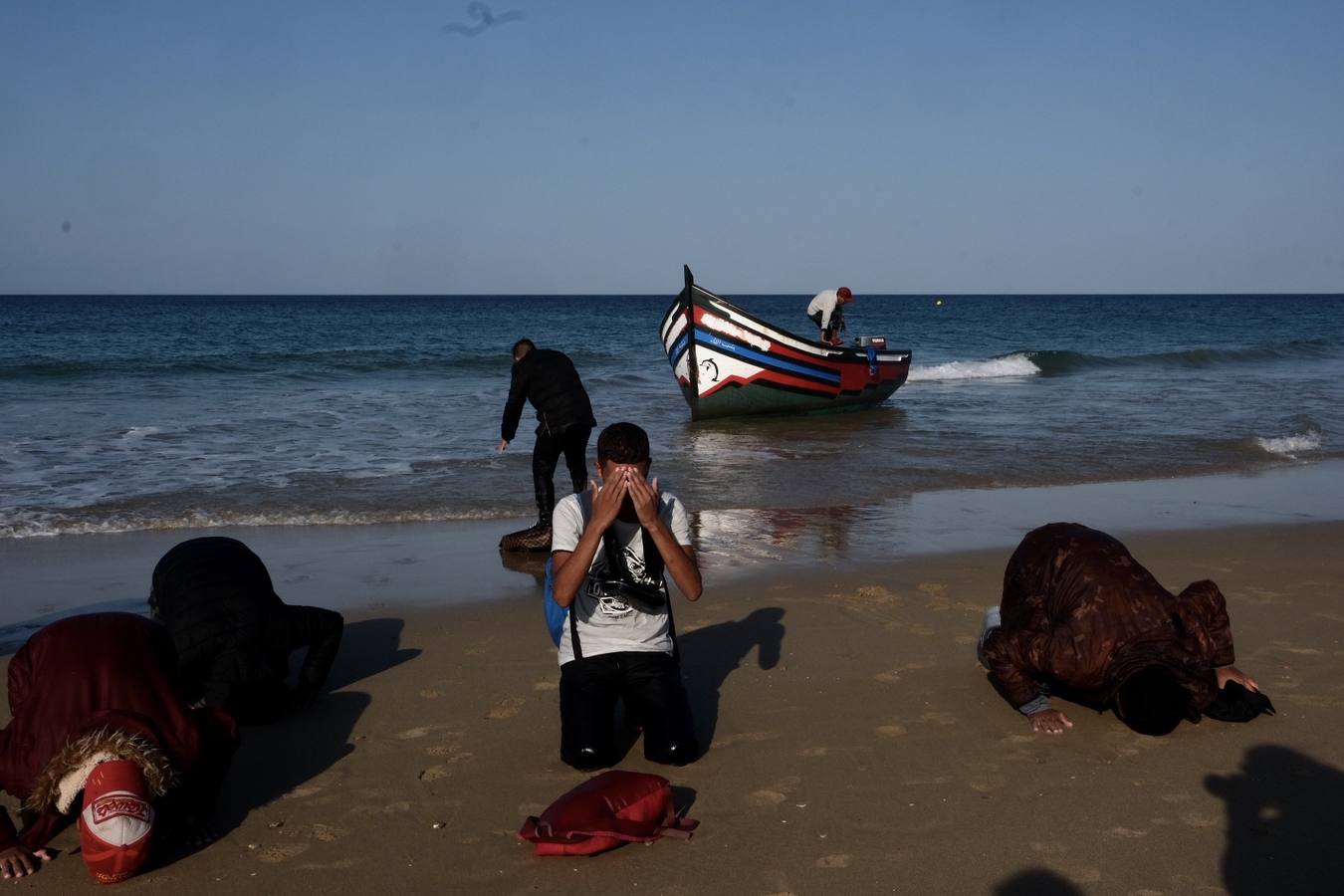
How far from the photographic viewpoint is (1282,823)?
384cm

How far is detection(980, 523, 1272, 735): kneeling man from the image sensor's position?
177 inches

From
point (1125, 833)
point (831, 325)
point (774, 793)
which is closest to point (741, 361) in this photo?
point (831, 325)

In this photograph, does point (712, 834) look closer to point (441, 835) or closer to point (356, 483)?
point (441, 835)

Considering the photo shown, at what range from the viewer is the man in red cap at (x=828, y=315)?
1828 cm

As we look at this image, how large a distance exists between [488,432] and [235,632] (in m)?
11.1

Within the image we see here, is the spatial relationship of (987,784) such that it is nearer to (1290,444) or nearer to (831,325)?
(1290,444)

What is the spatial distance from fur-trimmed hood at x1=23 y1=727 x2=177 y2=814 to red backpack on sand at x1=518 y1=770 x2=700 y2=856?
1.13m

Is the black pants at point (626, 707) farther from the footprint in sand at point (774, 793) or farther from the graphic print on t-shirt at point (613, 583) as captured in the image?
the footprint in sand at point (774, 793)

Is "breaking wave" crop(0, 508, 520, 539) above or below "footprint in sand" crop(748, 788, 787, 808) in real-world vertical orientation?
below

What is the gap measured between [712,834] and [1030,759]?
134 centimetres

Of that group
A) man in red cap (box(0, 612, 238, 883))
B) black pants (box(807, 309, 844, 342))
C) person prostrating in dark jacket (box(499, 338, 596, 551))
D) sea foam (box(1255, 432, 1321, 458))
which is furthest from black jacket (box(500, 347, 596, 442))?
black pants (box(807, 309, 844, 342))

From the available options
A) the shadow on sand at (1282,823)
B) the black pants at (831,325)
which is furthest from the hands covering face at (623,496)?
the black pants at (831,325)

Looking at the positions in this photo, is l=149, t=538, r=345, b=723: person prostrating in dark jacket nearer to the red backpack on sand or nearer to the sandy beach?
the sandy beach

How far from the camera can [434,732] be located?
4754 millimetres
